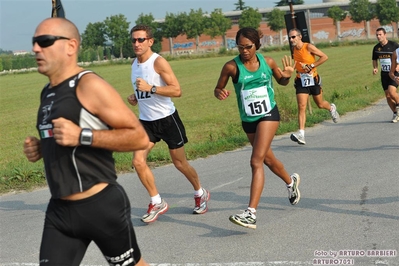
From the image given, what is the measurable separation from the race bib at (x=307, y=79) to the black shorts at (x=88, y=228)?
9.92m

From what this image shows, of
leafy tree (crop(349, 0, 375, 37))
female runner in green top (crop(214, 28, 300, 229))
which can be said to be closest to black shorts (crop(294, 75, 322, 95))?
female runner in green top (crop(214, 28, 300, 229))

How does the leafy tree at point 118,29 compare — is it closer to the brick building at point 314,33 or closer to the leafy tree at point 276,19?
the brick building at point 314,33

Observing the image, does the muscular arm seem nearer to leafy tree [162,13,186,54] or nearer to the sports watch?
the sports watch

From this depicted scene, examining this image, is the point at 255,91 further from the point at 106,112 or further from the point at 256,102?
the point at 106,112

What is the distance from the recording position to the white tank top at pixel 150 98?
7.70m

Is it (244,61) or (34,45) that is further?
(244,61)

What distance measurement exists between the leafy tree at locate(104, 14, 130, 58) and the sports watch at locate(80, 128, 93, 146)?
116103 mm

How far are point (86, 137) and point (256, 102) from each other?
3.73 meters

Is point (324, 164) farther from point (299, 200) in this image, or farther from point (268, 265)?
point (268, 265)

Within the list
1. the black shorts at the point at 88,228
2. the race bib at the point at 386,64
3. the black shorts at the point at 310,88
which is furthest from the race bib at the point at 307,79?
the black shorts at the point at 88,228

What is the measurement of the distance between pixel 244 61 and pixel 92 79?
361 cm

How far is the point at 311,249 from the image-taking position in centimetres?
627

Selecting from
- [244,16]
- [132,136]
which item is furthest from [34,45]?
[244,16]

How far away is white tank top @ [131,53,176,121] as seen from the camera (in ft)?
25.3
